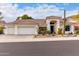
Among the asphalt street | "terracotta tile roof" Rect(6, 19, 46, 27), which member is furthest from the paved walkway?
"terracotta tile roof" Rect(6, 19, 46, 27)

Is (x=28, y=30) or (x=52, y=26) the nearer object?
(x=52, y=26)

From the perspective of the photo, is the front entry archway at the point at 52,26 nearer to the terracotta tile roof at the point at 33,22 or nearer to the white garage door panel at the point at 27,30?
the terracotta tile roof at the point at 33,22

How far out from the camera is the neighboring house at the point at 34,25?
9109mm

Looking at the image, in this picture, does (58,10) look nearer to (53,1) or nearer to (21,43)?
(53,1)

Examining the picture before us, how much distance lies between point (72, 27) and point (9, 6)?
148 cm

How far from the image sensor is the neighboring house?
29.9 feet

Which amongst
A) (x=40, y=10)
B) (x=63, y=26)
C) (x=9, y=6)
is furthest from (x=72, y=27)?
(x=9, y=6)

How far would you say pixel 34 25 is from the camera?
919cm

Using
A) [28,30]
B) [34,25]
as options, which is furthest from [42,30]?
[28,30]

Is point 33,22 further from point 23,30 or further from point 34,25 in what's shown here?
point 23,30

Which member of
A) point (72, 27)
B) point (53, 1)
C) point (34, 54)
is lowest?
point (34, 54)

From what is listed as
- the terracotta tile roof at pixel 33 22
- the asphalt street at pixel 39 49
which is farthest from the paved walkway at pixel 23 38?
the terracotta tile roof at pixel 33 22

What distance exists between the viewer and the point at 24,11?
357 inches

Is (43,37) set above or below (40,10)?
below
